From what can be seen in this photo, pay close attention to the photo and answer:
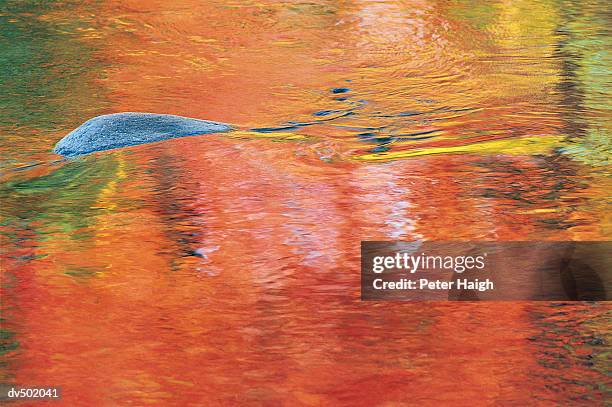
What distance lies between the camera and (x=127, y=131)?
12.8 feet

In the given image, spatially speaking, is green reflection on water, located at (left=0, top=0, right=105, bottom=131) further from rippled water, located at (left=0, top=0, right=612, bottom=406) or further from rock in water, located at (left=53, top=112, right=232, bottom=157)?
rock in water, located at (left=53, top=112, right=232, bottom=157)

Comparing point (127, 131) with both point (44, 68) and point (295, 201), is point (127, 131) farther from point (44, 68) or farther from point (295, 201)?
point (44, 68)

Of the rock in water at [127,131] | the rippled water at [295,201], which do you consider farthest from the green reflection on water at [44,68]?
the rock in water at [127,131]

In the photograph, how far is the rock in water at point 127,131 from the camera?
150 inches

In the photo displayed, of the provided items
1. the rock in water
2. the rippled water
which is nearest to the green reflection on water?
the rippled water

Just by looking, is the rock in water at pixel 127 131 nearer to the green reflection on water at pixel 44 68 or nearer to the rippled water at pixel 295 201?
the rippled water at pixel 295 201

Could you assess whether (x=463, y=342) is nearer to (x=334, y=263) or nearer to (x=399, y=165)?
(x=334, y=263)

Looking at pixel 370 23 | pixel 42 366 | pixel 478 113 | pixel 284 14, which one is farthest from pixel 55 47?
pixel 42 366

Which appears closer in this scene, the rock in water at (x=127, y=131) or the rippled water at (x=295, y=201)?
the rippled water at (x=295, y=201)

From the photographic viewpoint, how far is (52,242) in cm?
289

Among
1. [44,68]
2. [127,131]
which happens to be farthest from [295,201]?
[44,68]

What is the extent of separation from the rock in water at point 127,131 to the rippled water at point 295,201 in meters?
0.09

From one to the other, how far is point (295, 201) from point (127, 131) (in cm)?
107

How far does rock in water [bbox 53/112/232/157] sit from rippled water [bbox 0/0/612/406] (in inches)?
3.6
